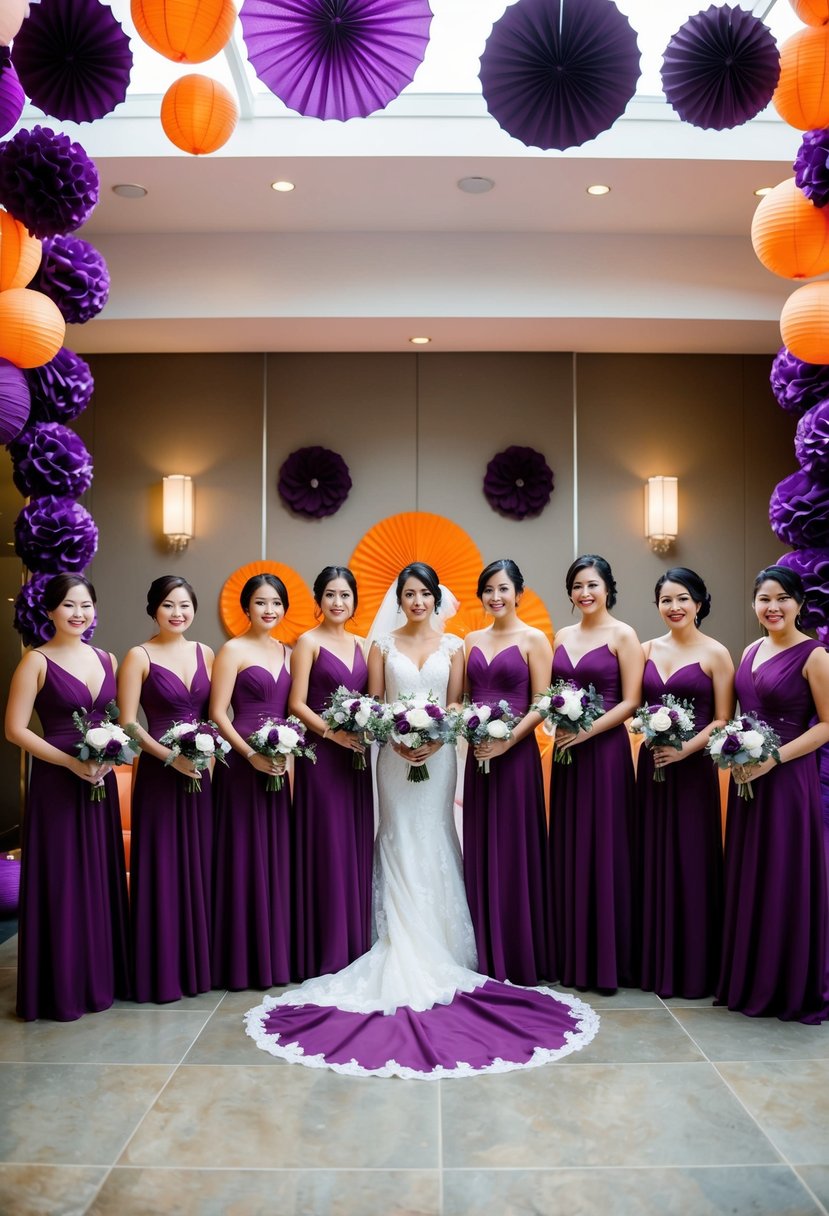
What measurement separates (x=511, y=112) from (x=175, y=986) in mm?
3836

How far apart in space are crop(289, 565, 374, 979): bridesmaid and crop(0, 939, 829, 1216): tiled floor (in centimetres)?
66

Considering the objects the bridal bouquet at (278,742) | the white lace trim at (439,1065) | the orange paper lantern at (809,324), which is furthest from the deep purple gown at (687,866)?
the bridal bouquet at (278,742)

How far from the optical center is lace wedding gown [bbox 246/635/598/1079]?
3.96 m

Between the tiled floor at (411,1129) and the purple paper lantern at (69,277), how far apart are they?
3137 millimetres

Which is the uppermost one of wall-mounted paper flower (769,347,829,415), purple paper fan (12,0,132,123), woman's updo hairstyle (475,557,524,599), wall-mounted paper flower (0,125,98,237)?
purple paper fan (12,0,132,123)

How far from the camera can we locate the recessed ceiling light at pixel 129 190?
5785 millimetres

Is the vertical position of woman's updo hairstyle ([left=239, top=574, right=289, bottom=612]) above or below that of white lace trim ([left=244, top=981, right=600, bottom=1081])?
above

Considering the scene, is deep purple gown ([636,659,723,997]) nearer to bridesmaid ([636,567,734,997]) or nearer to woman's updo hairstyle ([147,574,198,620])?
bridesmaid ([636,567,734,997])

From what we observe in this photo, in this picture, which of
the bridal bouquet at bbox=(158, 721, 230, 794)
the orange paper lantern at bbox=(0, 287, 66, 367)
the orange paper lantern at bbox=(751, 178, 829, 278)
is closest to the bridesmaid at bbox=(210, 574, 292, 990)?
the bridal bouquet at bbox=(158, 721, 230, 794)

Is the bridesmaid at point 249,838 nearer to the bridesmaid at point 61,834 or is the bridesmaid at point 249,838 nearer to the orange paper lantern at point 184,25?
the bridesmaid at point 61,834

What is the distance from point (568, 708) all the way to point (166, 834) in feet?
6.26

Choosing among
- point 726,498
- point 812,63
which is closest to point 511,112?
point 812,63

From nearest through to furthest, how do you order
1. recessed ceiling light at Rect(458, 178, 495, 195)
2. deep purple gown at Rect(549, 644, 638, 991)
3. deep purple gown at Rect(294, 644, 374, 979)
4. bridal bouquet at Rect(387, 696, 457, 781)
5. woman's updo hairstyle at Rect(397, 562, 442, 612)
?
bridal bouquet at Rect(387, 696, 457, 781) → deep purple gown at Rect(549, 644, 638, 991) → deep purple gown at Rect(294, 644, 374, 979) → woman's updo hairstyle at Rect(397, 562, 442, 612) → recessed ceiling light at Rect(458, 178, 495, 195)

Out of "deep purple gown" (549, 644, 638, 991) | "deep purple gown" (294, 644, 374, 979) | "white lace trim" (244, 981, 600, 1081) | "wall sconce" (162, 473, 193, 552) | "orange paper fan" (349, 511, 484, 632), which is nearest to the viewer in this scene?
"white lace trim" (244, 981, 600, 1081)
